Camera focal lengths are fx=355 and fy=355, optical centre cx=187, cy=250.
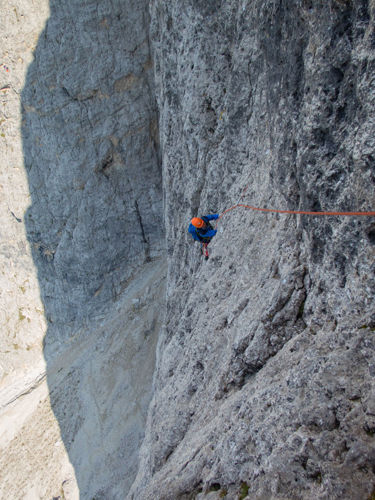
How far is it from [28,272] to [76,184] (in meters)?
6.82

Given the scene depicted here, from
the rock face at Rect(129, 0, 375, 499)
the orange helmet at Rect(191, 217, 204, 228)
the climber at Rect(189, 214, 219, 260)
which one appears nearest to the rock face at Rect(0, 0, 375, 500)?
the rock face at Rect(129, 0, 375, 499)

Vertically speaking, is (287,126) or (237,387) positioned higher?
(287,126)

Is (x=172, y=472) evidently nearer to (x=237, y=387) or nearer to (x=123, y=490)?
(x=237, y=387)

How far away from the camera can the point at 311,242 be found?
4.78m

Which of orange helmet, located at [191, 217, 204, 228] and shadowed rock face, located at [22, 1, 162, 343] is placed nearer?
orange helmet, located at [191, 217, 204, 228]

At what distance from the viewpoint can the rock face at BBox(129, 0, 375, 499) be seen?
3432mm

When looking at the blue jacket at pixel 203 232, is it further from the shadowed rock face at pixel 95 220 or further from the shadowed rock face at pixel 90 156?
the shadowed rock face at pixel 90 156

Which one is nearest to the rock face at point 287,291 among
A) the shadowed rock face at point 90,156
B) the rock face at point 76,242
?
the rock face at point 76,242

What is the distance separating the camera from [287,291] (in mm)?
5207

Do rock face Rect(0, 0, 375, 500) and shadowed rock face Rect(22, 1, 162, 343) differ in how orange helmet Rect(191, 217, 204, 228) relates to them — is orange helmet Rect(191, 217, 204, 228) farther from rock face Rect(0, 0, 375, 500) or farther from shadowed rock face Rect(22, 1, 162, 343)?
shadowed rock face Rect(22, 1, 162, 343)

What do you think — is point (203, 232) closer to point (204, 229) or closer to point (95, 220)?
point (204, 229)

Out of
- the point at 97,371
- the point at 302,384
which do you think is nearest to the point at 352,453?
the point at 302,384

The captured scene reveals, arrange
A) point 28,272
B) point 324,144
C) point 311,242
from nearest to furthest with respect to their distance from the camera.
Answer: point 324,144 < point 311,242 < point 28,272

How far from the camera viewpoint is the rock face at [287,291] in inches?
135
